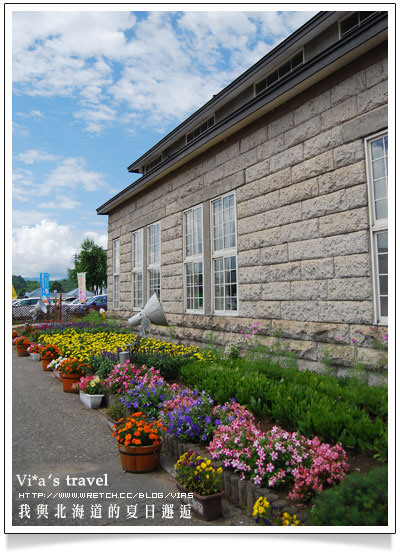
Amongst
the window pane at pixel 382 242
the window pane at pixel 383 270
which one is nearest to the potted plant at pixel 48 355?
the window pane at pixel 383 270

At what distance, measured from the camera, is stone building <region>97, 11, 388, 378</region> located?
5.54 m

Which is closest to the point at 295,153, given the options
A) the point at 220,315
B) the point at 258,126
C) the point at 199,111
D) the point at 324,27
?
the point at 258,126

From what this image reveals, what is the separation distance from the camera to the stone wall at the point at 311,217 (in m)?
5.62

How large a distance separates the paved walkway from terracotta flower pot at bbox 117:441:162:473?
0.27 feet

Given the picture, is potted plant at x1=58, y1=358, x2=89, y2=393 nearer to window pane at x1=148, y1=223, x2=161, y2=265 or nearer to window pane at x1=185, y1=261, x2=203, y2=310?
window pane at x1=185, y1=261, x2=203, y2=310

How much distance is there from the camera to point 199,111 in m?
10.7

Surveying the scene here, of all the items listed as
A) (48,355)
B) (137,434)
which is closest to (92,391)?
(137,434)

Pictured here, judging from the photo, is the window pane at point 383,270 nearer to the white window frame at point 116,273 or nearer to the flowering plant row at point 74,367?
the flowering plant row at point 74,367

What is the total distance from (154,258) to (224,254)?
4139 millimetres

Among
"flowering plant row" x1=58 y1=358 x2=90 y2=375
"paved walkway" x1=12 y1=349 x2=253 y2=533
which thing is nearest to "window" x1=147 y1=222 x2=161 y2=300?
"flowering plant row" x1=58 y1=358 x2=90 y2=375

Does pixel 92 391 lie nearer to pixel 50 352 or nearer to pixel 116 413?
pixel 116 413
